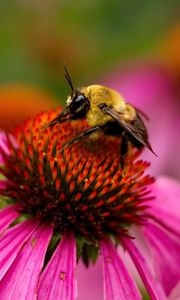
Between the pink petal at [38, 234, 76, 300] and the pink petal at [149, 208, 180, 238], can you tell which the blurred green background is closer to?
the pink petal at [149, 208, 180, 238]

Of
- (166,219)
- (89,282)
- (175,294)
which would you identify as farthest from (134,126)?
(89,282)

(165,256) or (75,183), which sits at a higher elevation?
(75,183)

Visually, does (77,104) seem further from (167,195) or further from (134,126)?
(167,195)

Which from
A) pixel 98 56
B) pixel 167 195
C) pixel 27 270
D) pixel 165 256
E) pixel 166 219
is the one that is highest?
pixel 98 56

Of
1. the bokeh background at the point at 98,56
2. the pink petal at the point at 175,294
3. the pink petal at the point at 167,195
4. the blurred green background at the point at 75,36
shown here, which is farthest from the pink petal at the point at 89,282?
the blurred green background at the point at 75,36

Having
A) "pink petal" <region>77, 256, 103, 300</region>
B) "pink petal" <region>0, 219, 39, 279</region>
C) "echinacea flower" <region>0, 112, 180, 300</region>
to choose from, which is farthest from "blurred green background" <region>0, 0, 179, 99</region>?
"pink petal" <region>0, 219, 39, 279</region>

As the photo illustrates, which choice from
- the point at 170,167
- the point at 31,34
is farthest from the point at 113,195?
the point at 31,34

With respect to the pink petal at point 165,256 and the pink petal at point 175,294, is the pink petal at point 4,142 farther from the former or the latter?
the pink petal at point 175,294
